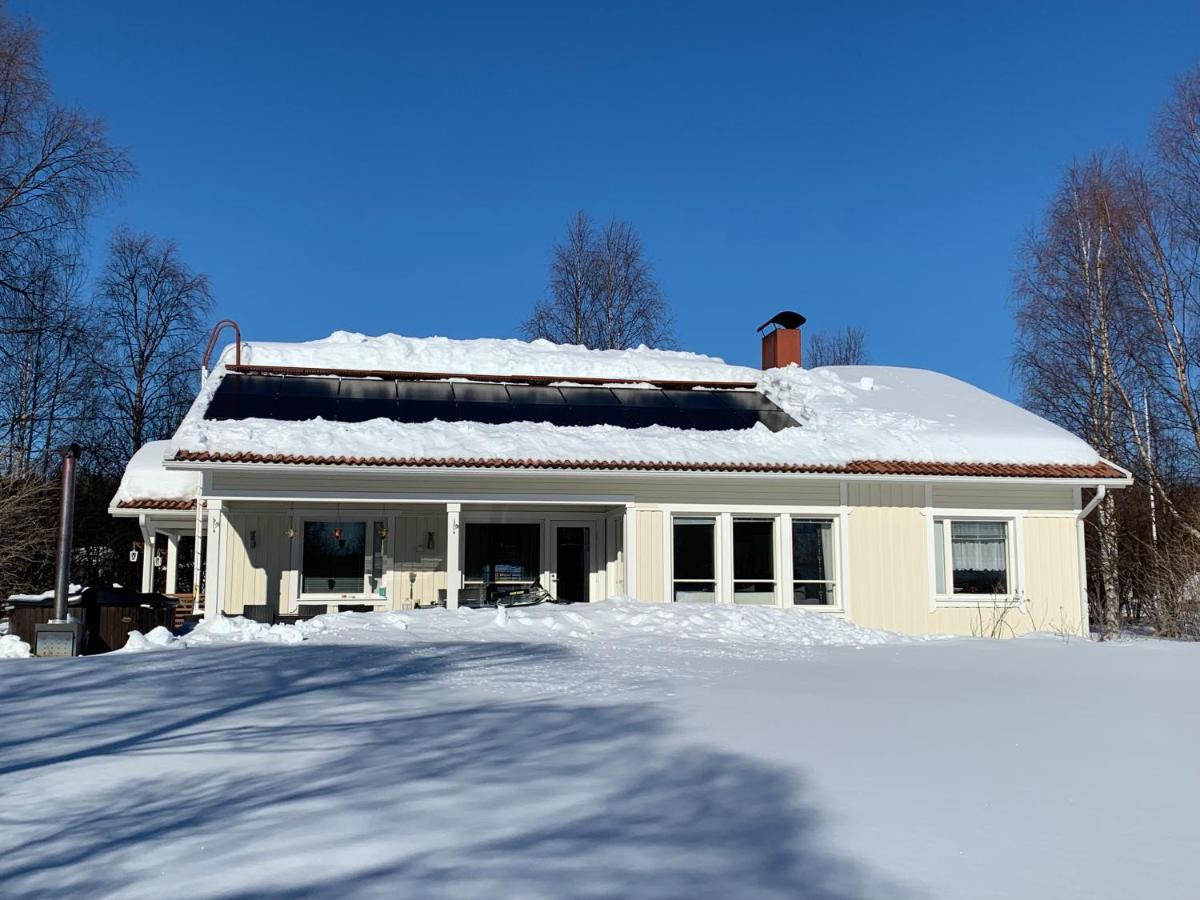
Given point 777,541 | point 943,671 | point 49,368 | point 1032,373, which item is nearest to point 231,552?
point 777,541

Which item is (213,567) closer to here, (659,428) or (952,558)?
(659,428)

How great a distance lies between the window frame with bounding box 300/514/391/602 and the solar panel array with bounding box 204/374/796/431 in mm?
1612

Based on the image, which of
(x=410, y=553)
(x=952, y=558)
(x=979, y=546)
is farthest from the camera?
(x=410, y=553)

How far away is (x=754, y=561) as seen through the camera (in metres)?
16.1

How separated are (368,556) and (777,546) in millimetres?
6477

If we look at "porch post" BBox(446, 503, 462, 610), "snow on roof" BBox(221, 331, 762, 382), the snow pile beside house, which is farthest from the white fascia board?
"snow on roof" BBox(221, 331, 762, 382)

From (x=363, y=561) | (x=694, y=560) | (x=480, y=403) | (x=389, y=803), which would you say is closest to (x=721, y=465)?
(x=694, y=560)

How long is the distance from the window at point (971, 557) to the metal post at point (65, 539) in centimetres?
1216

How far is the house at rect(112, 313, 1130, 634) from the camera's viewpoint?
15055 millimetres

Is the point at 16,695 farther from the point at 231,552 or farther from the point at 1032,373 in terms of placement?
the point at 1032,373

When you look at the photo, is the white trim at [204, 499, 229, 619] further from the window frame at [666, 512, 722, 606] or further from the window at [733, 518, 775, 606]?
the window at [733, 518, 775, 606]

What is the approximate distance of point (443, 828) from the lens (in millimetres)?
A: 4422

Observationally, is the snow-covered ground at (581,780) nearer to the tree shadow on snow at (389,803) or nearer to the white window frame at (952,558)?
the tree shadow on snow at (389,803)

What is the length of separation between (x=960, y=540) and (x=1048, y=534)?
57.3 inches
